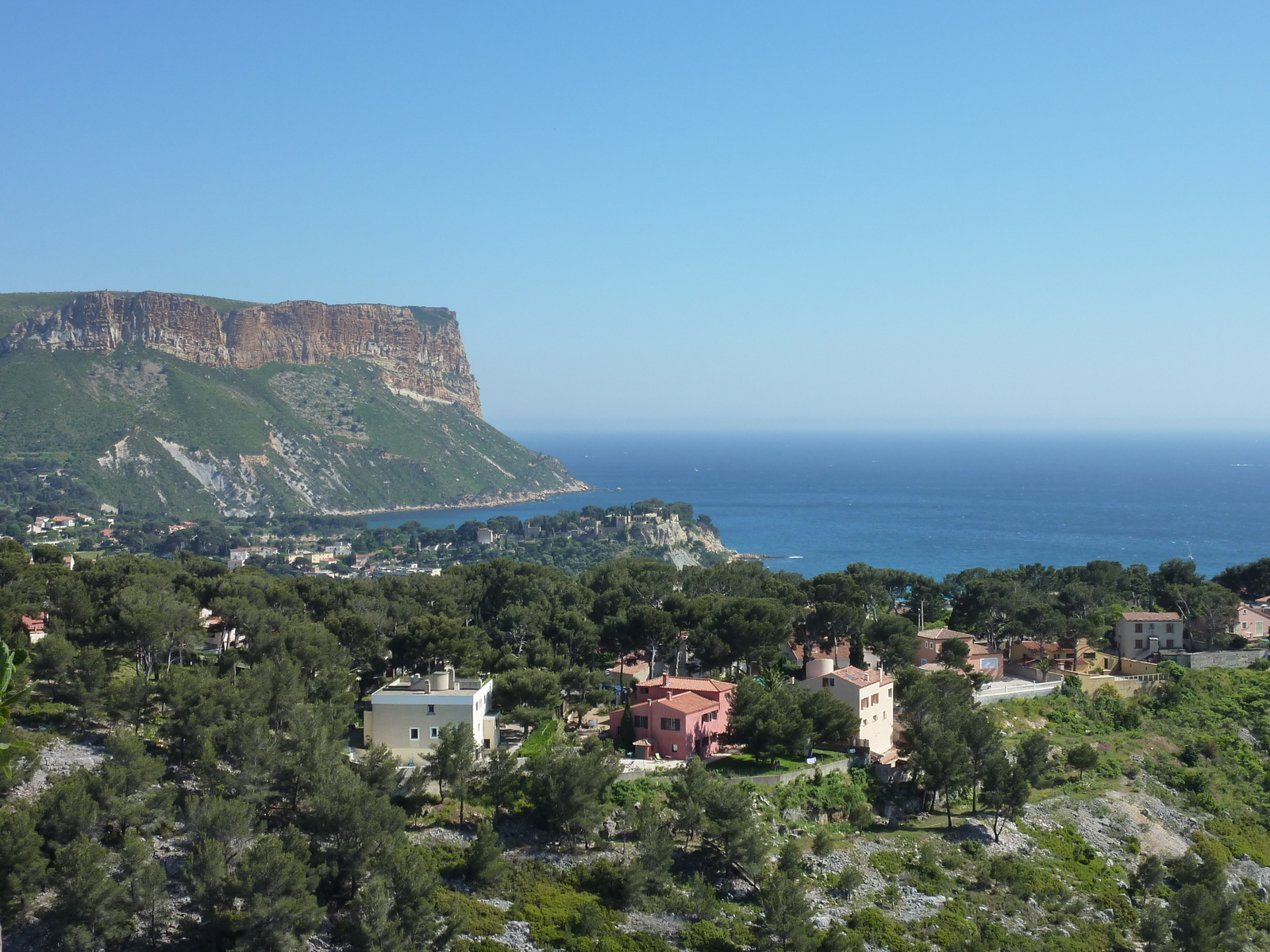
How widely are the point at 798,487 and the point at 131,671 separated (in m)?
175

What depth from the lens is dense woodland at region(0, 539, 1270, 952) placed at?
19.2 metres

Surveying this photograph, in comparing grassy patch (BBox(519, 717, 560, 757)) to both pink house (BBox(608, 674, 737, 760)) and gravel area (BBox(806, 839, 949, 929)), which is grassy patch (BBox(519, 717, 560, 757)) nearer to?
pink house (BBox(608, 674, 737, 760))

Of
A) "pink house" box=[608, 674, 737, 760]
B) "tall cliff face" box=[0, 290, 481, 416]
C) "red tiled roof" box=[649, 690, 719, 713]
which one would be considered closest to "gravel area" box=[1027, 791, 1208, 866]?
"pink house" box=[608, 674, 737, 760]

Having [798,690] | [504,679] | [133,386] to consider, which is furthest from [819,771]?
[133,386]

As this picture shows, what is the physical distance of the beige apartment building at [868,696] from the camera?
1129 inches

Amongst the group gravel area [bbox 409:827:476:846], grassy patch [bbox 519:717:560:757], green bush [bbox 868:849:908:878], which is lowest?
green bush [bbox 868:849:908:878]

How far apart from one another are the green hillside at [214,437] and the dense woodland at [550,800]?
4433 inches

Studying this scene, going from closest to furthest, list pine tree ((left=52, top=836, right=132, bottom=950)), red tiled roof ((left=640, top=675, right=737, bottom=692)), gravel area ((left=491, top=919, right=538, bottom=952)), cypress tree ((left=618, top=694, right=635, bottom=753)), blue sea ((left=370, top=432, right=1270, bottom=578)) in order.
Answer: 1. pine tree ((left=52, top=836, right=132, bottom=950))
2. gravel area ((left=491, top=919, right=538, bottom=952))
3. cypress tree ((left=618, top=694, right=635, bottom=753))
4. red tiled roof ((left=640, top=675, right=737, bottom=692))
5. blue sea ((left=370, top=432, right=1270, bottom=578))

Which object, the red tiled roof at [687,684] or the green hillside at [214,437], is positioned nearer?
the red tiled roof at [687,684]

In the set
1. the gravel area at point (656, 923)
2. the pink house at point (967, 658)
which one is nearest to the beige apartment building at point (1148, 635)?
the pink house at point (967, 658)

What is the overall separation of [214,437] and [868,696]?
447 feet

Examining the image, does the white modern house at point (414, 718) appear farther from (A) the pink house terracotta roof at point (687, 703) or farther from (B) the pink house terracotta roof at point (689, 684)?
(B) the pink house terracotta roof at point (689, 684)

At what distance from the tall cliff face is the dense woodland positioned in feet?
429

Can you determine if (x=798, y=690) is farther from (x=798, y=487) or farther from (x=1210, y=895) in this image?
(x=798, y=487)
